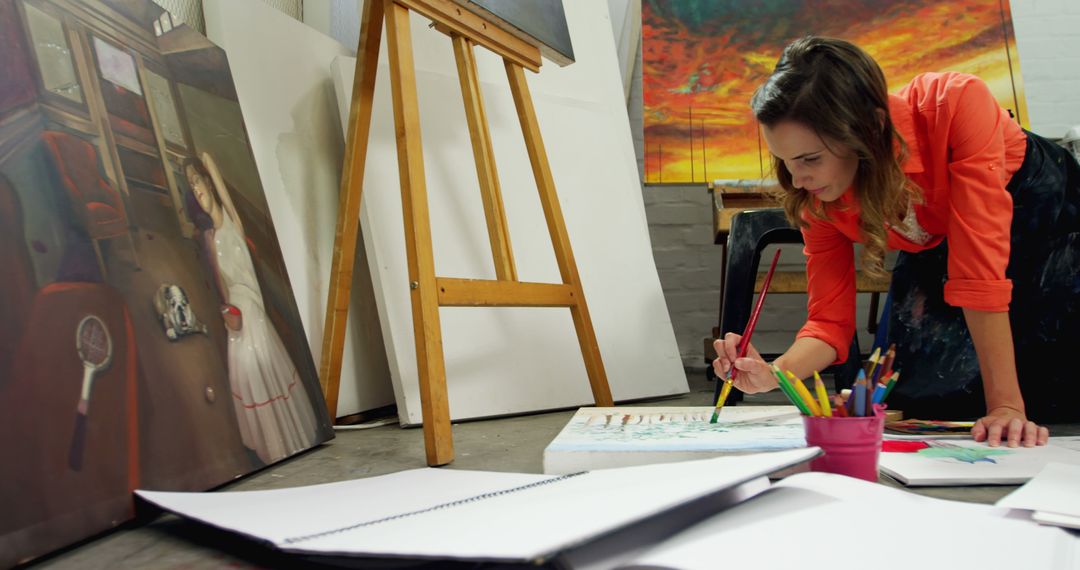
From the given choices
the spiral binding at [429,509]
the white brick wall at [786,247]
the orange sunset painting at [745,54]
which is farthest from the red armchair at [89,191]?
the white brick wall at [786,247]

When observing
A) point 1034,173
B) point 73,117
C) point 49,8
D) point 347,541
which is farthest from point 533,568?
point 1034,173

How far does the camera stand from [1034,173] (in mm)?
1331

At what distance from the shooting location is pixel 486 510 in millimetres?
532

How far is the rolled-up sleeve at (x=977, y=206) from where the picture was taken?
101 cm

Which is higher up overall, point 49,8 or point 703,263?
point 49,8

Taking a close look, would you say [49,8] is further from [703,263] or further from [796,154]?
[703,263]

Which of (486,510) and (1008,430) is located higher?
(486,510)

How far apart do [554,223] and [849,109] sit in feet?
2.58

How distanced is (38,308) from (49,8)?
1.28 ft

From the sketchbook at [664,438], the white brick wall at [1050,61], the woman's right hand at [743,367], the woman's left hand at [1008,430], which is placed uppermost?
the white brick wall at [1050,61]

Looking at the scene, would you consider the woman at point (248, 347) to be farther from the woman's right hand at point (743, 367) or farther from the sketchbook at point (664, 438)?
the woman's right hand at point (743, 367)

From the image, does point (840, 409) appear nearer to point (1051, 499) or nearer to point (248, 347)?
point (1051, 499)

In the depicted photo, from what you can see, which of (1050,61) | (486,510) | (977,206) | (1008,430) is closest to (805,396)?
(486,510)

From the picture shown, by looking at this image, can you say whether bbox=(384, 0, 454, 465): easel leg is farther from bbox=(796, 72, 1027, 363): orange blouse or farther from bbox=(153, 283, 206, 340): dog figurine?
bbox=(796, 72, 1027, 363): orange blouse
